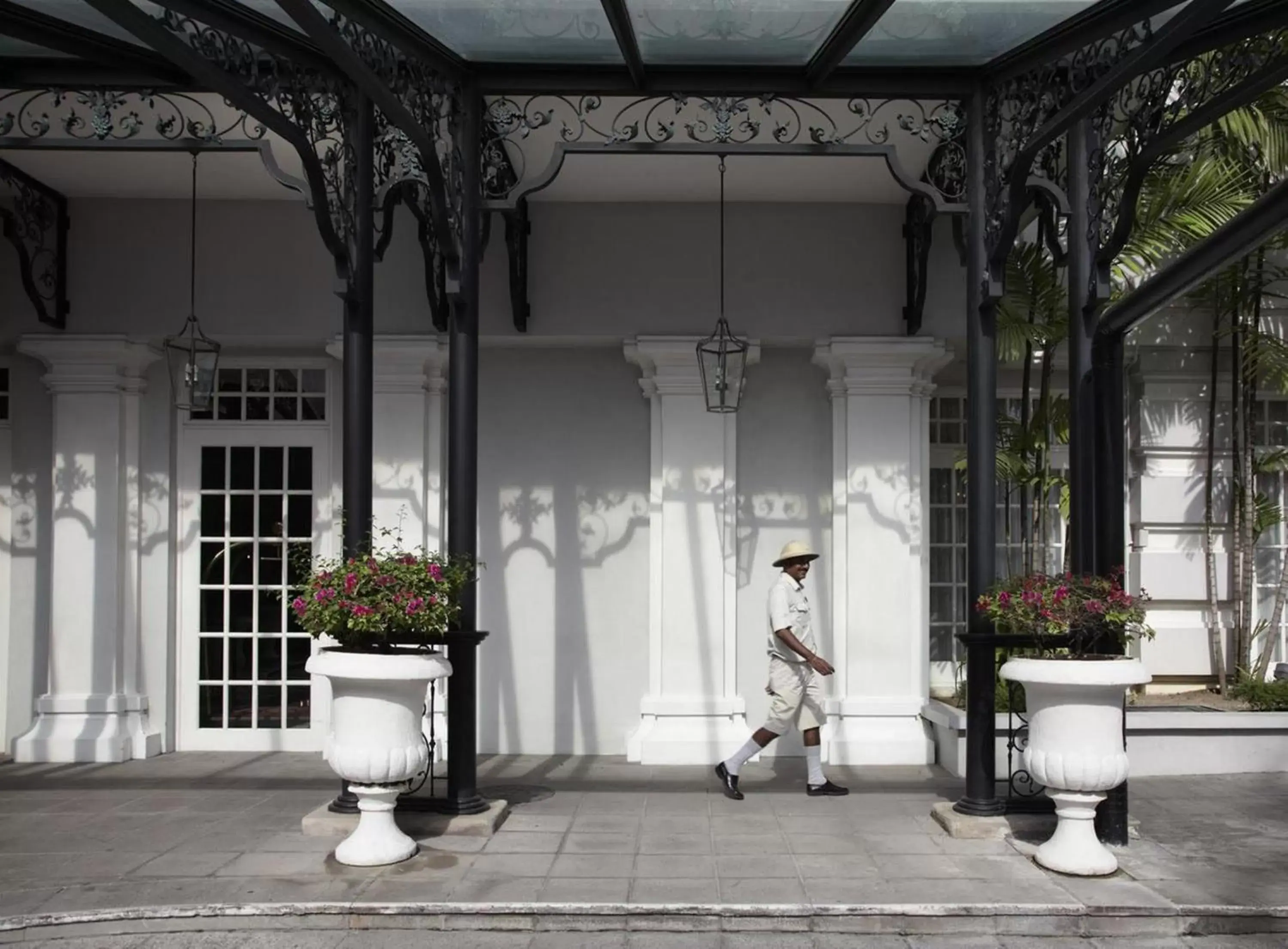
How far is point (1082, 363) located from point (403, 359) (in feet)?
14.9

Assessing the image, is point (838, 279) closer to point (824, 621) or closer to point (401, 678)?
point (824, 621)

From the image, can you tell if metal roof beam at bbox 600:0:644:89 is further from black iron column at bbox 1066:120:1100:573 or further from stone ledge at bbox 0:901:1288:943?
stone ledge at bbox 0:901:1288:943

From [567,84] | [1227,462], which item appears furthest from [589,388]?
[1227,462]

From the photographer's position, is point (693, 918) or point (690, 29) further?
point (690, 29)

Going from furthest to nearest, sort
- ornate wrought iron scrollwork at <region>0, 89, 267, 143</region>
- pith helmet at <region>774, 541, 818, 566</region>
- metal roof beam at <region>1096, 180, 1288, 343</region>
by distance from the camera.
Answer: pith helmet at <region>774, 541, 818, 566</region>
ornate wrought iron scrollwork at <region>0, 89, 267, 143</region>
metal roof beam at <region>1096, 180, 1288, 343</region>

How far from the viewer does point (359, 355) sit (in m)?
6.68

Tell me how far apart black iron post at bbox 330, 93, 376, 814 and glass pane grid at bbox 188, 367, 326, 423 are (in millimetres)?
2527

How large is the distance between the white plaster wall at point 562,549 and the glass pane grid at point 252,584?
52.5 inches

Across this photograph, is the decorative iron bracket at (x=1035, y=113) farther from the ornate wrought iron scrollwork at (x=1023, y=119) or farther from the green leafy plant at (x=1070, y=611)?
the green leafy plant at (x=1070, y=611)

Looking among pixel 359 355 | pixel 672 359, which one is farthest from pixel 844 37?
pixel 672 359

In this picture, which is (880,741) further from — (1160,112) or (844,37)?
(844,37)

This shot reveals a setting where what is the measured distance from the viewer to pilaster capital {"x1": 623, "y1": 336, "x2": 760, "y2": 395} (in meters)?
8.72

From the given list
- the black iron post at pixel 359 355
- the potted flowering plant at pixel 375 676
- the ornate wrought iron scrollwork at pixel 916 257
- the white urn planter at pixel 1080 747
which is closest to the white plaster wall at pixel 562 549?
the ornate wrought iron scrollwork at pixel 916 257

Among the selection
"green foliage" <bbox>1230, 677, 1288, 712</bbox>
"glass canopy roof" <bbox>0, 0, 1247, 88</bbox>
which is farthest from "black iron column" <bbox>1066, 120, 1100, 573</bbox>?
"green foliage" <bbox>1230, 677, 1288, 712</bbox>
